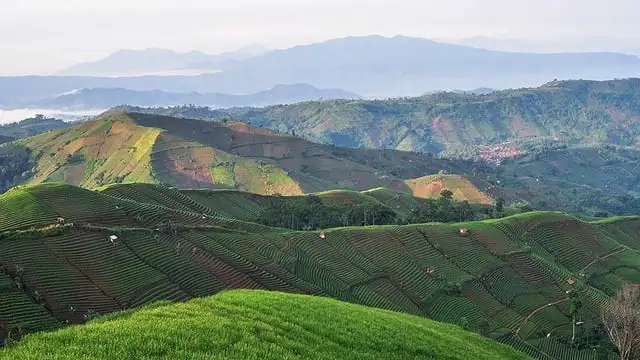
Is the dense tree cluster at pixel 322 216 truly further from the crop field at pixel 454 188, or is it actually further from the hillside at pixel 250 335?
the crop field at pixel 454 188

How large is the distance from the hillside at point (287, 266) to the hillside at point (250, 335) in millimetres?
21282

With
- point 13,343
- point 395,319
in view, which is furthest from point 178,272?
point 13,343

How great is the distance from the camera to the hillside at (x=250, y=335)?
21047 mm

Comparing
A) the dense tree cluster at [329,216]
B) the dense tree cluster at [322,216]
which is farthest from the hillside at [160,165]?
the dense tree cluster at [322,216]

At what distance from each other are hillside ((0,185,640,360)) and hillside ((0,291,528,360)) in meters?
21.3

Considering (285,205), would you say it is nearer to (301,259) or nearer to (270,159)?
(301,259)

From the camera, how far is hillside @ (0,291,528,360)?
21.0 metres

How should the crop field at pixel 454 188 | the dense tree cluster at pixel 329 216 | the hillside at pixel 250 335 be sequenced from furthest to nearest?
the crop field at pixel 454 188, the dense tree cluster at pixel 329 216, the hillside at pixel 250 335

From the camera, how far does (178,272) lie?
61.0 m

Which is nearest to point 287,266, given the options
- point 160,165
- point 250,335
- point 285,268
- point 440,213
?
point 285,268

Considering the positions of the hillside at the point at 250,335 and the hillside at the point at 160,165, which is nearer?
the hillside at the point at 250,335

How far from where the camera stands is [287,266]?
6994cm

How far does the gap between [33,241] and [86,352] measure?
4115 centimetres

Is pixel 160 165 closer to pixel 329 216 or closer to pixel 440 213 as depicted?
pixel 329 216
